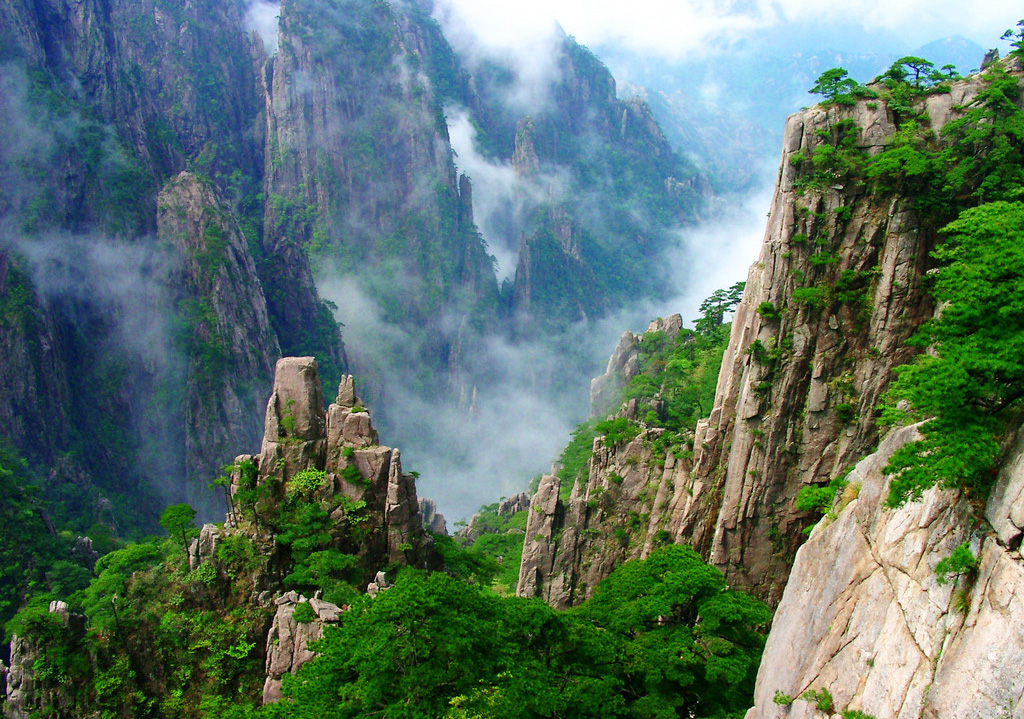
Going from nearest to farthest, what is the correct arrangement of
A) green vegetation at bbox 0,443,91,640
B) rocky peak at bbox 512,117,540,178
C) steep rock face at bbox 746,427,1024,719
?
steep rock face at bbox 746,427,1024,719 → green vegetation at bbox 0,443,91,640 → rocky peak at bbox 512,117,540,178

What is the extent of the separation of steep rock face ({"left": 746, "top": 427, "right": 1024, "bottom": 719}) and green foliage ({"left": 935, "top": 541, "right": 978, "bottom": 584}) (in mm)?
78

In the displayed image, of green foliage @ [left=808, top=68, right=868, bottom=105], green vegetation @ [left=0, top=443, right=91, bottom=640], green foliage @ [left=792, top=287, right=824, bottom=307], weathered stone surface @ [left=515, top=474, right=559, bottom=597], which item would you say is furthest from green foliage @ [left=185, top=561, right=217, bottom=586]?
green foliage @ [left=808, top=68, right=868, bottom=105]

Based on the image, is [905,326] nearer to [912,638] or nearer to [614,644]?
[614,644]

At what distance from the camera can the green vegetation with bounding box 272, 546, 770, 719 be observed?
14664mm

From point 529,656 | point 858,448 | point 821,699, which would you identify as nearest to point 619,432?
point 858,448

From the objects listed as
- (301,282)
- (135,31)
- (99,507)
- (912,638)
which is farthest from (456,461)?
(912,638)

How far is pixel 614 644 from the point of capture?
18047 mm

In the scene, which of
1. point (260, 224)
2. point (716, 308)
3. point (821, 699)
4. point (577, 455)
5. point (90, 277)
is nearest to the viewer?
point (821, 699)

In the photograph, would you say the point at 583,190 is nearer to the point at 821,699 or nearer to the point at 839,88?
the point at 839,88

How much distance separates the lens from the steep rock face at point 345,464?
31.0m

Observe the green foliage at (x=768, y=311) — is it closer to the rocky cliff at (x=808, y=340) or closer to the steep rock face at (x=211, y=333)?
the rocky cliff at (x=808, y=340)

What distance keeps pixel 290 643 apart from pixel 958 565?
20481mm

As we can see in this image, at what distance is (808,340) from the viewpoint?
29547 mm

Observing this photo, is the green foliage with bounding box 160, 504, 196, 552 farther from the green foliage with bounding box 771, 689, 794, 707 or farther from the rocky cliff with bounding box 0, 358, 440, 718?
the green foliage with bounding box 771, 689, 794, 707
